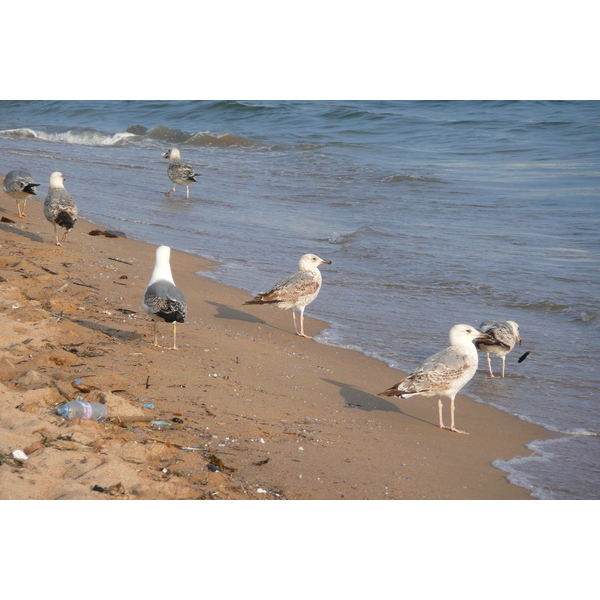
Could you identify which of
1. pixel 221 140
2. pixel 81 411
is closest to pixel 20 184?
pixel 81 411

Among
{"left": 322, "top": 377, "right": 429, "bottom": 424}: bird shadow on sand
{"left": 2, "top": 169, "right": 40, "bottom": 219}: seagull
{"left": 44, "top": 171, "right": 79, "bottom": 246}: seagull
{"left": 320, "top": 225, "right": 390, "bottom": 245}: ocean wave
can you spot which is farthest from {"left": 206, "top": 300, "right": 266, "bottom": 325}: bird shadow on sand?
{"left": 320, "top": 225, "right": 390, "bottom": 245}: ocean wave

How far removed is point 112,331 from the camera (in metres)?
5.98

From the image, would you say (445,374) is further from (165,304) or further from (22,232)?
(22,232)

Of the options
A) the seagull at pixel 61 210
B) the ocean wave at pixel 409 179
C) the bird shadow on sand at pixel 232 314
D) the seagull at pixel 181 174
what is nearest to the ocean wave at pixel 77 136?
the seagull at pixel 181 174

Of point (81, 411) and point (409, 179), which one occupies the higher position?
point (409, 179)

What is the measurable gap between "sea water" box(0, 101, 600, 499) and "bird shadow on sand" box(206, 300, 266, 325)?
3.07ft

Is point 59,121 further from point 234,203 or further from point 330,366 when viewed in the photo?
point 330,366

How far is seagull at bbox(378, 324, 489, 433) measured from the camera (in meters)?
5.41

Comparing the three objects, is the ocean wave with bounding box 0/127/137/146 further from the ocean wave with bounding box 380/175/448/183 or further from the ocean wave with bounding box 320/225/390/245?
the ocean wave with bounding box 320/225/390/245

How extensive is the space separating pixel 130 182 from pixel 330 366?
449 inches

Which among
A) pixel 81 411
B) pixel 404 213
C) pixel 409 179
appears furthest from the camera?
pixel 409 179

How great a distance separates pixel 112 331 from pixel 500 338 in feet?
12.6

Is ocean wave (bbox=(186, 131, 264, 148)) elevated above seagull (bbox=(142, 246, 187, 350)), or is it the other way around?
ocean wave (bbox=(186, 131, 264, 148))

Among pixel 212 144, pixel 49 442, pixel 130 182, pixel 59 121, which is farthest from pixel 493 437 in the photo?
pixel 59 121
